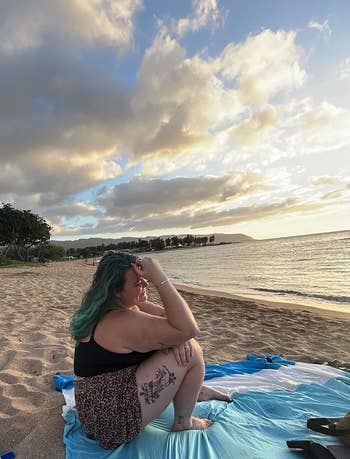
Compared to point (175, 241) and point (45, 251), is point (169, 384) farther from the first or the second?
point (175, 241)

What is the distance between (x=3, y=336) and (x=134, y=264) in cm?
373

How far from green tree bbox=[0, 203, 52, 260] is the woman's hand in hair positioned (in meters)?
42.6

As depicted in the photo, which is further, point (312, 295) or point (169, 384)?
point (312, 295)

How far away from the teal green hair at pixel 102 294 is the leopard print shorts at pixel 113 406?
0.35 meters

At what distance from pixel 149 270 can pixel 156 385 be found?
0.77 metres

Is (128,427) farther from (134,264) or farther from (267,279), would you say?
(267,279)

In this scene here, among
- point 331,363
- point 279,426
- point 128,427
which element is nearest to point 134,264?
point 128,427

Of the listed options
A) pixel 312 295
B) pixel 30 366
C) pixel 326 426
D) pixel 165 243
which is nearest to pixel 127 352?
pixel 326 426

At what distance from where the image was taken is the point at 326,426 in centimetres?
242

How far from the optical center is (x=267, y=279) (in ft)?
60.0

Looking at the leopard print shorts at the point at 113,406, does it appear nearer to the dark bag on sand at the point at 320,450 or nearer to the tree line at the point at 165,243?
the dark bag on sand at the point at 320,450

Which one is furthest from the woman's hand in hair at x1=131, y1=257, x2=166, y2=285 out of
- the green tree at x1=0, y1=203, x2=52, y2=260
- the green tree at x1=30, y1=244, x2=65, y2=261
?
the green tree at x1=30, y1=244, x2=65, y2=261

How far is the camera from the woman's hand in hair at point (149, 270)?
2.33 metres

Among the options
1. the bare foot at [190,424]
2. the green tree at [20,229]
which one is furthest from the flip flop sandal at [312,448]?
the green tree at [20,229]
